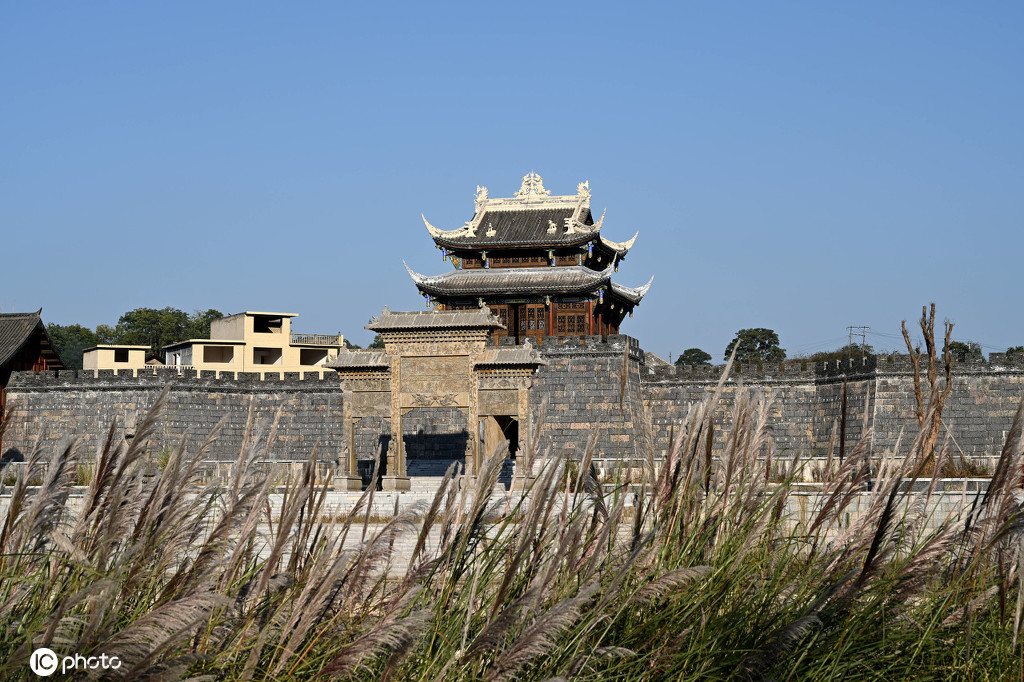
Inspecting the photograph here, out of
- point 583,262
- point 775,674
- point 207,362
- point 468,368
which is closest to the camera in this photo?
point 775,674

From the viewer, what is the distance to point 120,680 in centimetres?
218

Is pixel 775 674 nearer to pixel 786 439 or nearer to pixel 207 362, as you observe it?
pixel 786 439

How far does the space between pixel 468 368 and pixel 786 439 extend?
41.1ft

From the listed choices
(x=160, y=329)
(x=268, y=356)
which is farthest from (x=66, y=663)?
(x=160, y=329)

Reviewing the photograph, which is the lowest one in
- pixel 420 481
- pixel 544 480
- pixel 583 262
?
pixel 420 481

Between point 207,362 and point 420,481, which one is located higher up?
point 207,362

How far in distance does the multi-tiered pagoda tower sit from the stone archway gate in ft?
39.3

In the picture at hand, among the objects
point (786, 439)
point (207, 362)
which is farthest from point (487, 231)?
point (207, 362)

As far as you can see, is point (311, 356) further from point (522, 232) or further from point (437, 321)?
point (437, 321)

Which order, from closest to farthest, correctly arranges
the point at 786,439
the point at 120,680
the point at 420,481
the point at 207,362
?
the point at 120,680, the point at 420,481, the point at 786,439, the point at 207,362

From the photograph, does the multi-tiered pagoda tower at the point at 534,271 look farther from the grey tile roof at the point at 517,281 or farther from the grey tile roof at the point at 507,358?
the grey tile roof at the point at 507,358

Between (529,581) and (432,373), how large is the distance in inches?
641

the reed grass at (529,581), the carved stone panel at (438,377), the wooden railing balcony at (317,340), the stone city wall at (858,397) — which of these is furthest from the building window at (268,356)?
the reed grass at (529,581)

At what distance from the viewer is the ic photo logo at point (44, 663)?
87.3 inches
